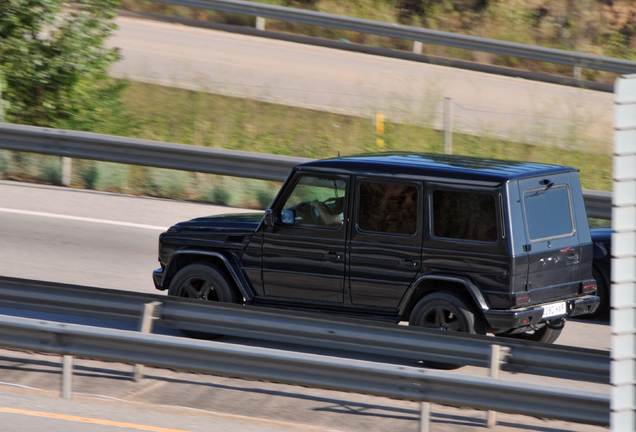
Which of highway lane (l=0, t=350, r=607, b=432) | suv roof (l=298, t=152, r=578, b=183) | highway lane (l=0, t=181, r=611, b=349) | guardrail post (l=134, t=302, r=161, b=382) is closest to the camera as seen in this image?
highway lane (l=0, t=350, r=607, b=432)

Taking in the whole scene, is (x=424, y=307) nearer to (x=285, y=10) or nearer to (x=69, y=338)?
(x=69, y=338)

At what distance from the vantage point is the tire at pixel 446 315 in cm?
708

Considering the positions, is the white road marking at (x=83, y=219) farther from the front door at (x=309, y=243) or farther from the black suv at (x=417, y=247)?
the front door at (x=309, y=243)

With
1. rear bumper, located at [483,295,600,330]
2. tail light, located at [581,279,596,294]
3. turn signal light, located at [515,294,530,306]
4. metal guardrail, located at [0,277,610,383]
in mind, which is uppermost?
tail light, located at [581,279,596,294]

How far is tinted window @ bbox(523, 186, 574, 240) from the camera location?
7.15m

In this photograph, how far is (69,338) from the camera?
252 inches

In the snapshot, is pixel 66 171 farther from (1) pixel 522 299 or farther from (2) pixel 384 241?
(1) pixel 522 299

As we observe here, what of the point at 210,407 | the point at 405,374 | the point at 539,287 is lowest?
the point at 210,407

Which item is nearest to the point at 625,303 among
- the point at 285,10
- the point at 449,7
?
the point at 285,10

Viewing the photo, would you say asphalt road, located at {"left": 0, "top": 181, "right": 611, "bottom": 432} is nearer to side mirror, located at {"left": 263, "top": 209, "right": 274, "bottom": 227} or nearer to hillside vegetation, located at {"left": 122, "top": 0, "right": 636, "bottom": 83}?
side mirror, located at {"left": 263, "top": 209, "right": 274, "bottom": 227}

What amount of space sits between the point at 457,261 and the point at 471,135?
9015mm

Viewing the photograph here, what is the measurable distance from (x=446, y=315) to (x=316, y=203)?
1.51 metres

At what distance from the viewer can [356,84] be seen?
18859 millimetres

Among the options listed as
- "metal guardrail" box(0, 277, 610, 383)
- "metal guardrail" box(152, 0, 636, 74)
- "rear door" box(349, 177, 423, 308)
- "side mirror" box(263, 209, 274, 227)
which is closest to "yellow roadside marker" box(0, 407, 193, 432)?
"metal guardrail" box(0, 277, 610, 383)
